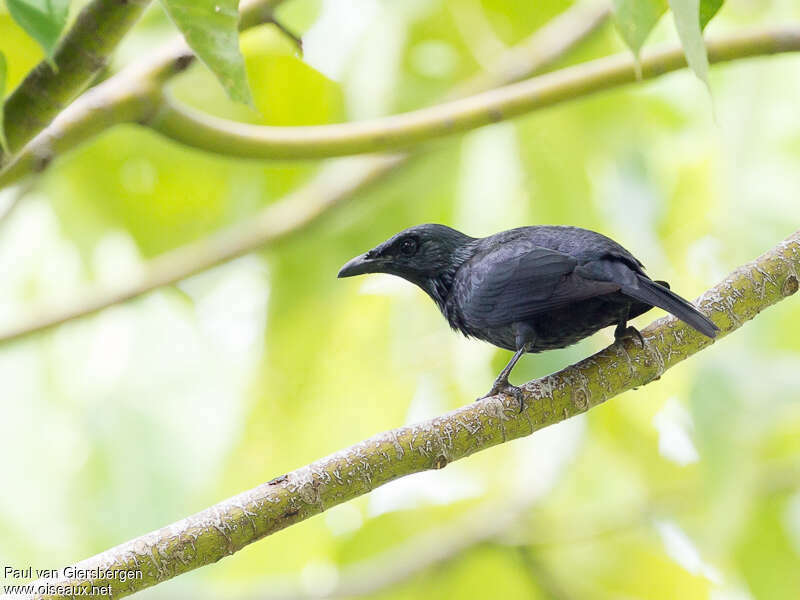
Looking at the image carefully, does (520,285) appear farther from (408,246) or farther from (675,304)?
(408,246)

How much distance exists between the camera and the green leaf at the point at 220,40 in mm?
2049

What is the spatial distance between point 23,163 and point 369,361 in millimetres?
2689

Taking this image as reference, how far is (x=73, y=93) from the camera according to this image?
2.22 meters

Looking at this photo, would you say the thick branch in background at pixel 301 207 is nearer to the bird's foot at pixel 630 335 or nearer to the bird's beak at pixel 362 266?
the bird's beak at pixel 362 266

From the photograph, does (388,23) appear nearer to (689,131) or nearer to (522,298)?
(689,131)

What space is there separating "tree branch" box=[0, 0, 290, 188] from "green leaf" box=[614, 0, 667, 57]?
108 cm

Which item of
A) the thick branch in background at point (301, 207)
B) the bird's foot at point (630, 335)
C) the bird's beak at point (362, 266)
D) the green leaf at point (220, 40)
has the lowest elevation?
the bird's foot at point (630, 335)

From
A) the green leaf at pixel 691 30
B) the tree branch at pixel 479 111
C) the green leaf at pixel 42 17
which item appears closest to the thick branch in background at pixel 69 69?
the green leaf at pixel 42 17

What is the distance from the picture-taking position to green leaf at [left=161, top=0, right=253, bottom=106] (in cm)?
205

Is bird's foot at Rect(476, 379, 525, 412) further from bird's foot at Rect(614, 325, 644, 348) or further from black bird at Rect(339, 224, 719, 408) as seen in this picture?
bird's foot at Rect(614, 325, 644, 348)

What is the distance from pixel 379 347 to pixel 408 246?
1841 millimetres

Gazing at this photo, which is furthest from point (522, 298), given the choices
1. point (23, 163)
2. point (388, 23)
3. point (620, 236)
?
point (388, 23)

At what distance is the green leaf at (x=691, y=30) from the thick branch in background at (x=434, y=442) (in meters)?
0.86

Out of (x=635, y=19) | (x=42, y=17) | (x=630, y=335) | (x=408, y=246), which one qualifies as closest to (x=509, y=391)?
(x=630, y=335)
